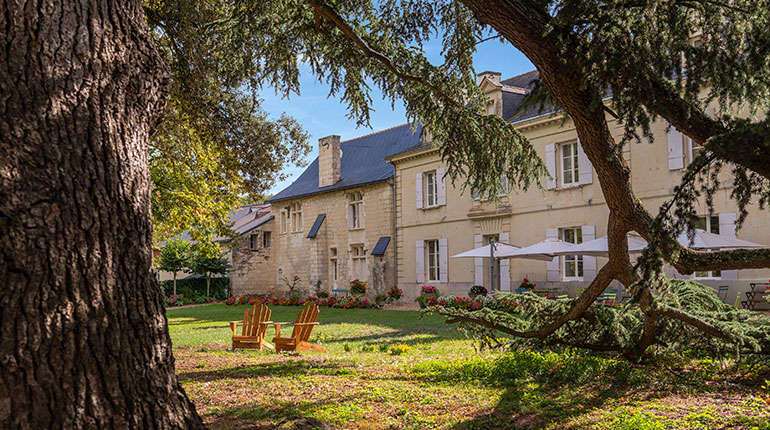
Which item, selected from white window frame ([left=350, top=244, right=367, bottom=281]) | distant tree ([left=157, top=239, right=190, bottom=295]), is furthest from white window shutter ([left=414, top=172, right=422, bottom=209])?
distant tree ([left=157, top=239, right=190, bottom=295])

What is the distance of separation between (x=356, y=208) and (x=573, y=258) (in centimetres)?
1165

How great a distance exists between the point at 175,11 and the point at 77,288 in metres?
6.49

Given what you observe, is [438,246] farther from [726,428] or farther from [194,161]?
[726,428]

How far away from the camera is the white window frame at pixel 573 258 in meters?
17.2

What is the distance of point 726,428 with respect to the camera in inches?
163

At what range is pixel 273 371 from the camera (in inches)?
284

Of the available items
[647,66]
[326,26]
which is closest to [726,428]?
[647,66]

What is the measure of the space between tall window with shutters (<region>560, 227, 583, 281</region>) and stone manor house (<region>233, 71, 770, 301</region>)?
0.03 m

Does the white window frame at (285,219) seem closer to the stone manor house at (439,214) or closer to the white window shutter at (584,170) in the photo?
the stone manor house at (439,214)

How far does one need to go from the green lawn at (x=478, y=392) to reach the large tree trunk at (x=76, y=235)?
2046 millimetres

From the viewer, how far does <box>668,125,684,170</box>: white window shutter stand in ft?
48.9

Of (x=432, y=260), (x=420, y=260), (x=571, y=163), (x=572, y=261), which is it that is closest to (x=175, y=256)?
(x=420, y=260)

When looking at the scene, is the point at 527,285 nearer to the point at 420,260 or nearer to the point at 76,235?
the point at 420,260

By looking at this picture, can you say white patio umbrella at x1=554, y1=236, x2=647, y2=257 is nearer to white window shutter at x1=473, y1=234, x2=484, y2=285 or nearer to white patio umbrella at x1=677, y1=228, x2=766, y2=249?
white patio umbrella at x1=677, y1=228, x2=766, y2=249
